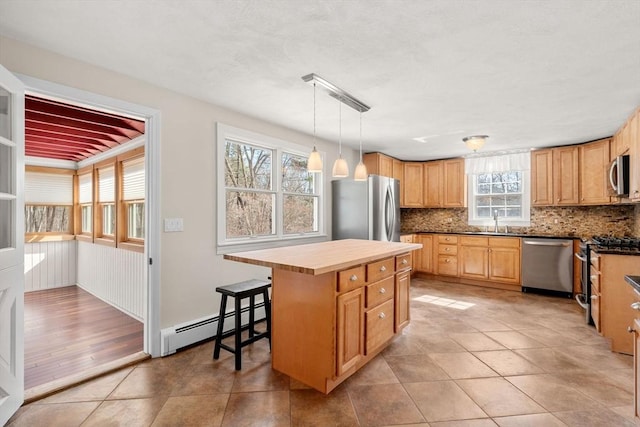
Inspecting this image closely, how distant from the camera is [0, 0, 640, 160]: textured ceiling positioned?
1.65m

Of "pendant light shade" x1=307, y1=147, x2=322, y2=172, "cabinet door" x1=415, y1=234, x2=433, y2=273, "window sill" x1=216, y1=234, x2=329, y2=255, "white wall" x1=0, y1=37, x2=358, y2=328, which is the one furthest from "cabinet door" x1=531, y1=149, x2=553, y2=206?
"white wall" x1=0, y1=37, x2=358, y2=328

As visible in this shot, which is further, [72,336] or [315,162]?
[72,336]

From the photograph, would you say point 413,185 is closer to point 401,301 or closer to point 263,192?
point 263,192

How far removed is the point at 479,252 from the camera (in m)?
5.23

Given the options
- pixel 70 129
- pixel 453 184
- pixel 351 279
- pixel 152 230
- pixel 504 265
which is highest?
pixel 70 129

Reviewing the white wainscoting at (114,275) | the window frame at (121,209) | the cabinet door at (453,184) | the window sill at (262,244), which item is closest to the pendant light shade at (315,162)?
the window sill at (262,244)

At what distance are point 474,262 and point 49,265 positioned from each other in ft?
22.5

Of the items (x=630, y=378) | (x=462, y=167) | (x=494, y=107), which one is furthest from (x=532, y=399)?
(x=462, y=167)

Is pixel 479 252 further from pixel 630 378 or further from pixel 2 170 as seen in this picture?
pixel 2 170

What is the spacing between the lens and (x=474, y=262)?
527cm

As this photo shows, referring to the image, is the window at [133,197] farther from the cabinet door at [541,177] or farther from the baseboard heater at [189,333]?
the cabinet door at [541,177]

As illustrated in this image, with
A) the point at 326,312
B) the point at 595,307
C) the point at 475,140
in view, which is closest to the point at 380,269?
the point at 326,312

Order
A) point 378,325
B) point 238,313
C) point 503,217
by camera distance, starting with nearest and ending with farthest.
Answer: point 238,313
point 378,325
point 503,217

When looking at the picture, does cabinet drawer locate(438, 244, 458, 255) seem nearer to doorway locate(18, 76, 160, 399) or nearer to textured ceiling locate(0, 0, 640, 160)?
textured ceiling locate(0, 0, 640, 160)
